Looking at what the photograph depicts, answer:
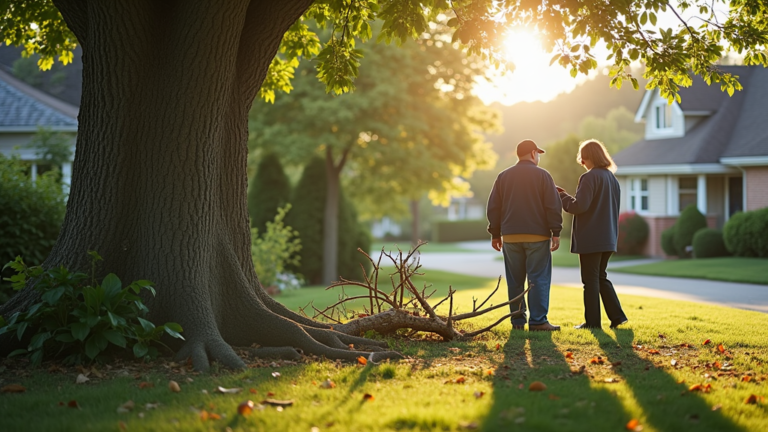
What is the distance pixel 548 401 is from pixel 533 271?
336 cm

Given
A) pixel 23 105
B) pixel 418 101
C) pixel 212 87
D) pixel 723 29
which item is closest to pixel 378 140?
pixel 418 101

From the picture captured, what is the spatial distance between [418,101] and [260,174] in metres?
5.50

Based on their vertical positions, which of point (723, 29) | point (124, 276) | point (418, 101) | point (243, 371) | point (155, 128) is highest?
point (418, 101)

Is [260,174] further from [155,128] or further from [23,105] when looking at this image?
[155,128]

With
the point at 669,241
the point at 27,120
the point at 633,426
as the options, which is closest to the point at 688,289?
the point at 669,241

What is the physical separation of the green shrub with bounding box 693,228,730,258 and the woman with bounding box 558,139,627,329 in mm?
18460

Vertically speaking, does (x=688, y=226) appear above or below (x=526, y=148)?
below

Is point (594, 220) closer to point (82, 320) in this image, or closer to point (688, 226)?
point (82, 320)

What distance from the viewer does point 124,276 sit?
626cm

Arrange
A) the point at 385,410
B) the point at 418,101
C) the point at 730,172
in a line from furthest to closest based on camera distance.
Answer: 1. the point at 730,172
2. the point at 418,101
3. the point at 385,410

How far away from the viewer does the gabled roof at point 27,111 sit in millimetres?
21141

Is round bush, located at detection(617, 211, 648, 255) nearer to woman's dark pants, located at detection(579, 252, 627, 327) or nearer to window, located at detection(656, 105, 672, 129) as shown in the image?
window, located at detection(656, 105, 672, 129)

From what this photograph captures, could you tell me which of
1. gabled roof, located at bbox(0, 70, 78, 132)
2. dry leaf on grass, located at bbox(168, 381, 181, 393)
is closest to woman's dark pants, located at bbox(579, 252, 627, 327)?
dry leaf on grass, located at bbox(168, 381, 181, 393)

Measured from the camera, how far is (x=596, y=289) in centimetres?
802
